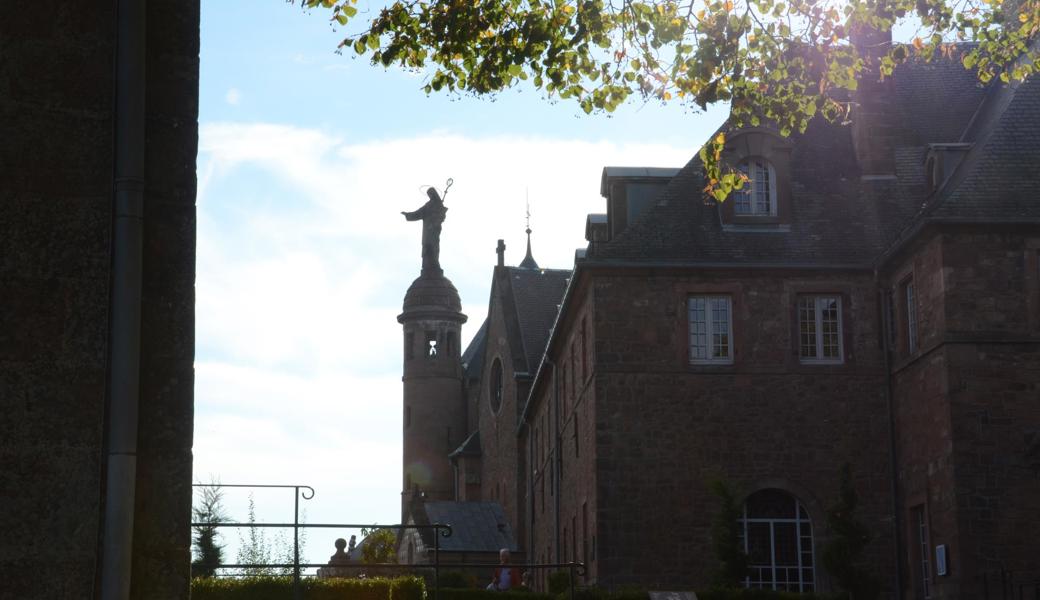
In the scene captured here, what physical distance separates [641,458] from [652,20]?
16125 millimetres

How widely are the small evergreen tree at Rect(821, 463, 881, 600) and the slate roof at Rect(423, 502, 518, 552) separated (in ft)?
76.2

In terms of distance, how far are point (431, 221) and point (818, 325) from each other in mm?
34408

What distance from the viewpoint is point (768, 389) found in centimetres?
2795

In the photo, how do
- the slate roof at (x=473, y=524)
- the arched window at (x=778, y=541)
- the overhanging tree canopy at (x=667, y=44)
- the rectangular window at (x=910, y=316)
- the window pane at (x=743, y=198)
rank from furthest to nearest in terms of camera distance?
the slate roof at (x=473, y=524), the window pane at (x=743, y=198), the arched window at (x=778, y=541), the rectangular window at (x=910, y=316), the overhanging tree canopy at (x=667, y=44)

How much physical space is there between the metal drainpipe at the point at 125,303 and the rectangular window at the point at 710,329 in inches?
889

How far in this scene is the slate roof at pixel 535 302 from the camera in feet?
161

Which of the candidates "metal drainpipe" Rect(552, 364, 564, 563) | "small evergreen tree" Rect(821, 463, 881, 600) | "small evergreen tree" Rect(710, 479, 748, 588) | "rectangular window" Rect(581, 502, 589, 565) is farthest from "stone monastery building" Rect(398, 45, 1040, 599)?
"metal drainpipe" Rect(552, 364, 564, 563)

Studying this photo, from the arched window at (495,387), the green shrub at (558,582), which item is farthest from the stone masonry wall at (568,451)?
Result: the arched window at (495,387)

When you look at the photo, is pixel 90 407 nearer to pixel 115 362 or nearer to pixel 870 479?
pixel 115 362

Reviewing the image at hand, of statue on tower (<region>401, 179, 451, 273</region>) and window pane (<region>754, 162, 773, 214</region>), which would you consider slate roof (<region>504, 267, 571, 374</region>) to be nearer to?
statue on tower (<region>401, 179, 451, 273</region>)

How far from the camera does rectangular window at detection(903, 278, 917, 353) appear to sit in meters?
26.4

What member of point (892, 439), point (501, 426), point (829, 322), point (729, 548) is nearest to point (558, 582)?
point (729, 548)

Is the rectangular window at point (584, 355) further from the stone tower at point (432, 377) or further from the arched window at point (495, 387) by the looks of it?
the stone tower at point (432, 377)

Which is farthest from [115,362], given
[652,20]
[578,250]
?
[578,250]
